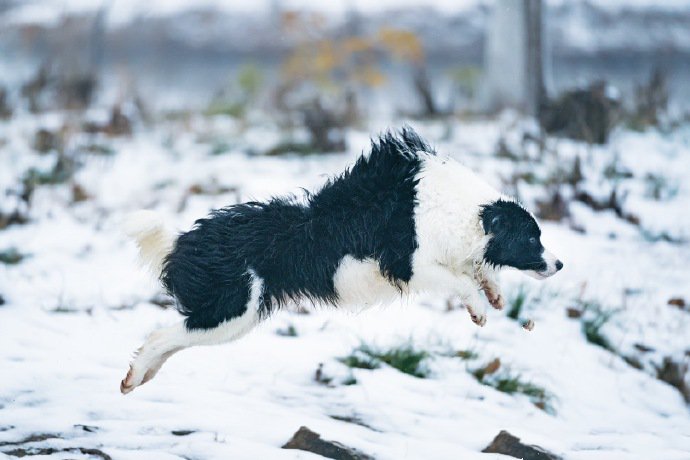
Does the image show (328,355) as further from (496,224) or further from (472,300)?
(496,224)

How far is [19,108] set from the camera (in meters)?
10.6

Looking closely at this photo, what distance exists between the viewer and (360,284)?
12.1 feet

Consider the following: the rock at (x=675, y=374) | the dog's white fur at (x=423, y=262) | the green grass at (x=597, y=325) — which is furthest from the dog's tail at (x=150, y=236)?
the rock at (x=675, y=374)

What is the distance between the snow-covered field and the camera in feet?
11.7

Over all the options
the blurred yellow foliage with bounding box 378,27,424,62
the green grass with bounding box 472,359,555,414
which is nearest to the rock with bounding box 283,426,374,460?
the green grass with bounding box 472,359,555,414

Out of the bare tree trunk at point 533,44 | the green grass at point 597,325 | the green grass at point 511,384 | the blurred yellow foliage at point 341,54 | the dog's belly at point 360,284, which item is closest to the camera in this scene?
the dog's belly at point 360,284

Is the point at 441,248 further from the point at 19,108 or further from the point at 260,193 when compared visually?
the point at 19,108

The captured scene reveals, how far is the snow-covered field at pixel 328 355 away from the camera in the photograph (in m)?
3.57

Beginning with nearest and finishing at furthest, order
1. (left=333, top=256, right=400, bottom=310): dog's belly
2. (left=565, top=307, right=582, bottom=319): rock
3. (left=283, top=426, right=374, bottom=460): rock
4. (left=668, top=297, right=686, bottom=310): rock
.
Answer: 1. (left=283, top=426, right=374, bottom=460): rock
2. (left=333, top=256, right=400, bottom=310): dog's belly
3. (left=565, top=307, right=582, bottom=319): rock
4. (left=668, top=297, right=686, bottom=310): rock

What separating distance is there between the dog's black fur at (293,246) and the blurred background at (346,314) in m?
0.58

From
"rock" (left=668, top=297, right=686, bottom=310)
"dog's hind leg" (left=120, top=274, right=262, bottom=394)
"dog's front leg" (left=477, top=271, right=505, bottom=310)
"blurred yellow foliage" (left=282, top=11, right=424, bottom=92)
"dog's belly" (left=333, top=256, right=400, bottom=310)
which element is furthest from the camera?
"blurred yellow foliage" (left=282, top=11, right=424, bottom=92)

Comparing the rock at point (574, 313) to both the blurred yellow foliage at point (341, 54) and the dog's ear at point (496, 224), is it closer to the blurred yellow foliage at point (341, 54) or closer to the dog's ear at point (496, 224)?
the dog's ear at point (496, 224)

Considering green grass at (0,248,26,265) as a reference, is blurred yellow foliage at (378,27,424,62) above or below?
above

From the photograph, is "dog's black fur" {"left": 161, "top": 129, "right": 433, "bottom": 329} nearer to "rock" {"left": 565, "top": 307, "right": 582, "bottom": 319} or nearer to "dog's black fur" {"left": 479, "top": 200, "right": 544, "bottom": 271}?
"dog's black fur" {"left": 479, "top": 200, "right": 544, "bottom": 271}
